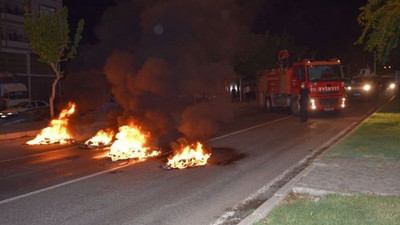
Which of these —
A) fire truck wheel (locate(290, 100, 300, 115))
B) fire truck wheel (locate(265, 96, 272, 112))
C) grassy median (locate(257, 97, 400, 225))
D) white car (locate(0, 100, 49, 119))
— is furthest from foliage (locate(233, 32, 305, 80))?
grassy median (locate(257, 97, 400, 225))

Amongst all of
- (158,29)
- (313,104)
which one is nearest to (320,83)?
(313,104)

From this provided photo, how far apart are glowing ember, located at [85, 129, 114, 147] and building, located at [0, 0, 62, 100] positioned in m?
31.6

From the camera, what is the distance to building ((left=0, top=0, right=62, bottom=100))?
146 ft

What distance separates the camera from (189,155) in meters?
10.7

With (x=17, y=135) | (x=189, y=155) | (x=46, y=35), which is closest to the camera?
(x=189, y=155)

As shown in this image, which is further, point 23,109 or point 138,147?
point 23,109

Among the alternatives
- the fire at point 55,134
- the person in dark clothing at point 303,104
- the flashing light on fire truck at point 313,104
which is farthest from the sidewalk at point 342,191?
the flashing light on fire truck at point 313,104

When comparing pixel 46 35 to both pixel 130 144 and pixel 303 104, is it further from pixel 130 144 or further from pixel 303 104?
pixel 303 104

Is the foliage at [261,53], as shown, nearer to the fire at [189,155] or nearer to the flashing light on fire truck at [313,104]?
the flashing light on fire truck at [313,104]

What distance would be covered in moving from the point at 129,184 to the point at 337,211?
412 cm

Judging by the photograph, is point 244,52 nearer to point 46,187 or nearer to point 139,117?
point 139,117

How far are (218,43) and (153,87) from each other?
2.31m

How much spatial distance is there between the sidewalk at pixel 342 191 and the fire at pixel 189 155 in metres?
2.62

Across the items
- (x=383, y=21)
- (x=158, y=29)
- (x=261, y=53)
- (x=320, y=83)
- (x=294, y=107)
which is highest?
(x=261, y=53)
